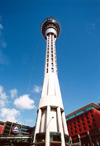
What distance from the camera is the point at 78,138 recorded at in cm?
7494

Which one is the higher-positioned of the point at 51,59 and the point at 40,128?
the point at 51,59

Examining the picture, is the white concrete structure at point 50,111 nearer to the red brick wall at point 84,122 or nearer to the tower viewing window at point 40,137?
the tower viewing window at point 40,137

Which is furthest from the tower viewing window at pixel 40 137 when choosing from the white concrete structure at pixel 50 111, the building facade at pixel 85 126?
the building facade at pixel 85 126

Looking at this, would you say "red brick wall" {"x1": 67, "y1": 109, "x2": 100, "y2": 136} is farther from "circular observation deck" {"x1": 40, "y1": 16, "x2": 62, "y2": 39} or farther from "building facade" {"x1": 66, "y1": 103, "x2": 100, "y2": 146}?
"circular observation deck" {"x1": 40, "y1": 16, "x2": 62, "y2": 39}

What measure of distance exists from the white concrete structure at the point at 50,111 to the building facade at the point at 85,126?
2348 cm

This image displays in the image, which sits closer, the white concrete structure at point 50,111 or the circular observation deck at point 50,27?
the white concrete structure at point 50,111

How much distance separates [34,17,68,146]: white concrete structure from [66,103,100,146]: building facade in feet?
77.0

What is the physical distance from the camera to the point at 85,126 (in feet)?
241

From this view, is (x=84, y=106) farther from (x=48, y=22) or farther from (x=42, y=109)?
(x=48, y=22)

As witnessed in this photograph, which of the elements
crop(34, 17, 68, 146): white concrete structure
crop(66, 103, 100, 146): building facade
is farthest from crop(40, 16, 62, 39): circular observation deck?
crop(66, 103, 100, 146): building facade

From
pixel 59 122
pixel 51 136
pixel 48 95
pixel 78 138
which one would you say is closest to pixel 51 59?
pixel 48 95

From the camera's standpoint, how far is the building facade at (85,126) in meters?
66.3

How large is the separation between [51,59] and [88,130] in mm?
51108

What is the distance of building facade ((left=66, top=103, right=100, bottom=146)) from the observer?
6631cm
